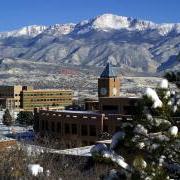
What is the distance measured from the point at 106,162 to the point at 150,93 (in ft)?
6.17

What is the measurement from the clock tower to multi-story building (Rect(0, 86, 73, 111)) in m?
83.3

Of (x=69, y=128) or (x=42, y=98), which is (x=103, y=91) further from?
(x=42, y=98)

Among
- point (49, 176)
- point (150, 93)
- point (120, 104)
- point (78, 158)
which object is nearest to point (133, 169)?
point (150, 93)

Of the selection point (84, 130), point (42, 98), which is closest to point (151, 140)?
point (84, 130)

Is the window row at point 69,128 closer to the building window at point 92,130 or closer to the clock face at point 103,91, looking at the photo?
the building window at point 92,130

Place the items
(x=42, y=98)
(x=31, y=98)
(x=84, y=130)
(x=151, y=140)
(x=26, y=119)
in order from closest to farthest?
1. (x=151, y=140)
2. (x=84, y=130)
3. (x=26, y=119)
4. (x=31, y=98)
5. (x=42, y=98)

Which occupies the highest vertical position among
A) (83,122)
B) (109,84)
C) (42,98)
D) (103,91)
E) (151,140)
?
(109,84)

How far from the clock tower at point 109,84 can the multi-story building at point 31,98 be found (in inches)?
3278

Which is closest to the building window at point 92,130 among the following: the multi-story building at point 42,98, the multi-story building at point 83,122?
the multi-story building at point 83,122

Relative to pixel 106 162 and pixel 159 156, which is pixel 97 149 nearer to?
pixel 106 162

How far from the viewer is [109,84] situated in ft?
313

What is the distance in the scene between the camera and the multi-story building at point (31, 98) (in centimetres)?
18162

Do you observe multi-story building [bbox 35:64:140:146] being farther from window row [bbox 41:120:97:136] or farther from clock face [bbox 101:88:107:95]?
clock face [bbox 101:88:107:95]

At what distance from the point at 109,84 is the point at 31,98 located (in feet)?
298
